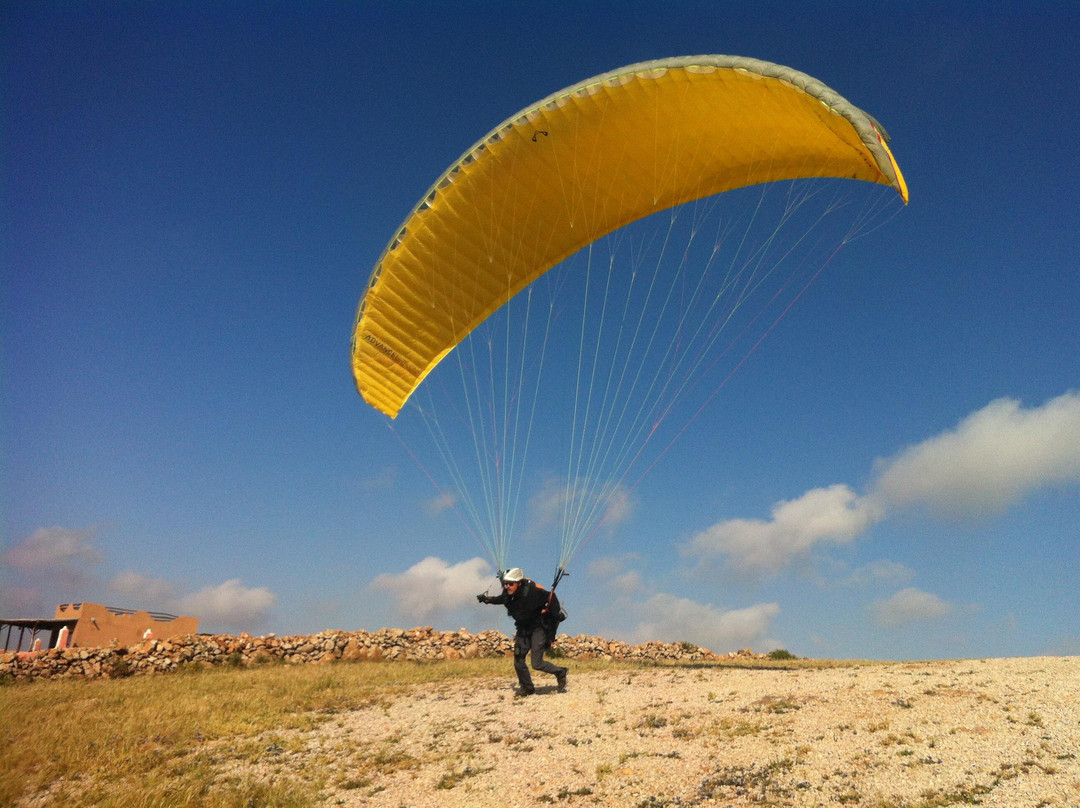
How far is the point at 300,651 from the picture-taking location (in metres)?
16.7

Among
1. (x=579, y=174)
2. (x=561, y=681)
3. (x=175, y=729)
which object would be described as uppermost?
(x=579, y=174)

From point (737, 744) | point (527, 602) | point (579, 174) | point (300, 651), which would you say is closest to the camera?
point (737, 744)

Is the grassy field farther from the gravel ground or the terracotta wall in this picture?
the terracotta wall

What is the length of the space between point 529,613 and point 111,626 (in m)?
16.8

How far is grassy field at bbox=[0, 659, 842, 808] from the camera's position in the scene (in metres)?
6.77

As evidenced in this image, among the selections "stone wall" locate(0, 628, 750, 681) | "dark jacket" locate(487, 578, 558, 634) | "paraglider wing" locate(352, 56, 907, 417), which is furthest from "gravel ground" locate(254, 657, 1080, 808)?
"stone wall" locate(0, 628, 750, 681)

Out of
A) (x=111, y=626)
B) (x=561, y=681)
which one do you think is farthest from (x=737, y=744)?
(x=111, y=626)

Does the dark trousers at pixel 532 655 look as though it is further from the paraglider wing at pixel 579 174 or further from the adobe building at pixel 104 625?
the adobe building at pixel 104 625

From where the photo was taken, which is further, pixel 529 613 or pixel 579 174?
pixel 579 174

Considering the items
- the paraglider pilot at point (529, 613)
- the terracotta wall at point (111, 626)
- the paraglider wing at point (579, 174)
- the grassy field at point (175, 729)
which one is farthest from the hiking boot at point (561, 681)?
the terracotta wall at point (111, 626)

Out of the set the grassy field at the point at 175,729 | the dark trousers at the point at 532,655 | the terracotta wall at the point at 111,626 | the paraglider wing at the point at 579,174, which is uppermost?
the paraglider wing at the point at 579,174

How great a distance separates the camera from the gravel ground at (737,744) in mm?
5465

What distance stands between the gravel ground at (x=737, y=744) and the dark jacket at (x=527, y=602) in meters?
1.15

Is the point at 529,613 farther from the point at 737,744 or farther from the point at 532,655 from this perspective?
the point at 737,744
